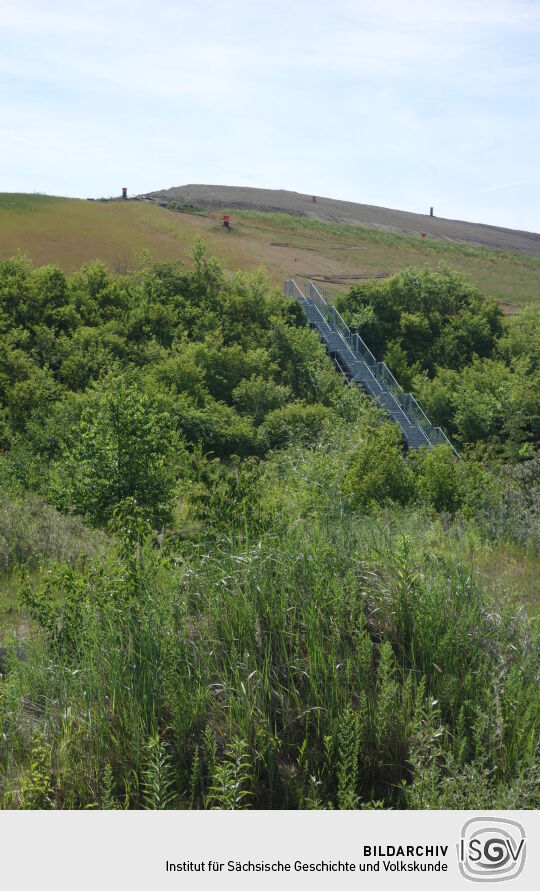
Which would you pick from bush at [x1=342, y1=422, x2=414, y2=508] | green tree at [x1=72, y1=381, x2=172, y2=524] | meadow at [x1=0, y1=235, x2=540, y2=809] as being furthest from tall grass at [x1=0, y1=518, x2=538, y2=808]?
bush at [x1=342, y1=422, x2=414, y2=508]

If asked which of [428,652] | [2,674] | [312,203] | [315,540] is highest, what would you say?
[312,203]

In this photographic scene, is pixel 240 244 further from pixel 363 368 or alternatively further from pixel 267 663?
pixel 267 663

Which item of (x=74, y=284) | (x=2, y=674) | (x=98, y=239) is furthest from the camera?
(x=98, y=239)

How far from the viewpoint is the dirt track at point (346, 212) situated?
Answer: 173 feet

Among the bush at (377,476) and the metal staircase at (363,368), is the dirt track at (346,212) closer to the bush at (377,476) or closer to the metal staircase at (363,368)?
the metal staircase at (363,368)

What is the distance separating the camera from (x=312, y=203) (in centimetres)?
6059

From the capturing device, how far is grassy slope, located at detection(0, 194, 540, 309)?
3469cm

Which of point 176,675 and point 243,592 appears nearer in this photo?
point 176,675

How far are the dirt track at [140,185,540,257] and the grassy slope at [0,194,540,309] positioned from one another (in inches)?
159

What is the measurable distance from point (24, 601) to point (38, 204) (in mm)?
34262

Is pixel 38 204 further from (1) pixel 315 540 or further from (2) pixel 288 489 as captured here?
(1) pixel 315 540
